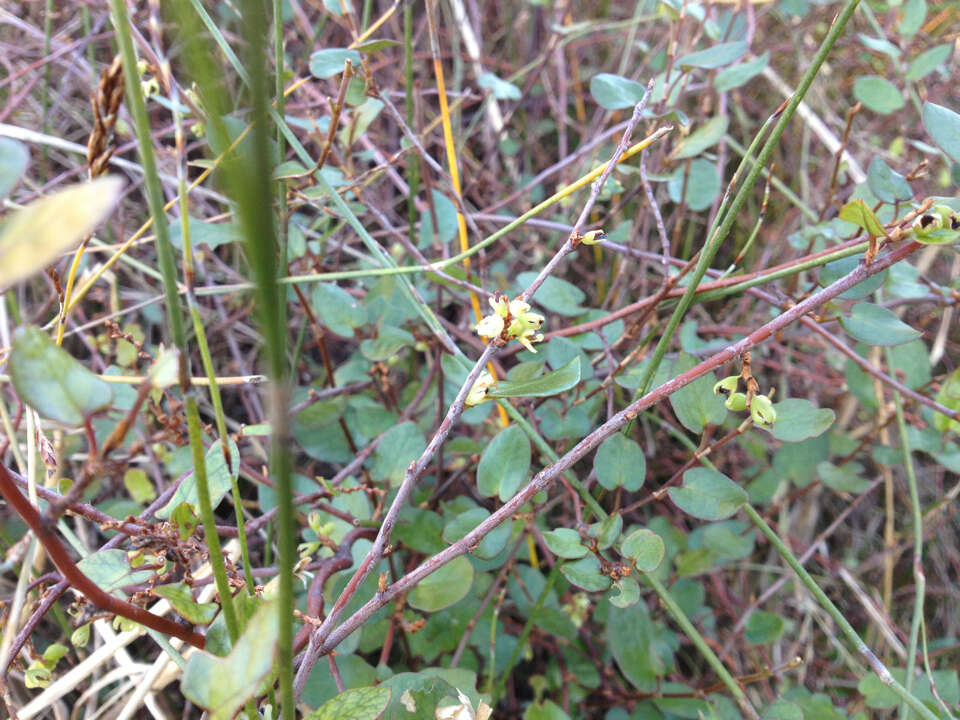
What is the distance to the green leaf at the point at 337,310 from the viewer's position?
2.69ft

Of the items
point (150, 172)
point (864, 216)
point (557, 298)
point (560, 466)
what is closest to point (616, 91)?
point (557, 298)

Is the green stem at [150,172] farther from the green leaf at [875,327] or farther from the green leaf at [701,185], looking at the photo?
the green leaf at [701,185]

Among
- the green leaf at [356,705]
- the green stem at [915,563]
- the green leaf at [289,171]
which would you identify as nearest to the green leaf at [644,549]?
the green leaf at [356,705]

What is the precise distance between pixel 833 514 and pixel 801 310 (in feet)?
2.66

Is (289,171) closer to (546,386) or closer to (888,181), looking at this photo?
(546,386)

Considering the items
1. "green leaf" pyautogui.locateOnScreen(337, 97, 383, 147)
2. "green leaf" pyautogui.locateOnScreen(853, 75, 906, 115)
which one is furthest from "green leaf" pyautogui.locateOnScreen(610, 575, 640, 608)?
"green leaf" pyautogui.locateOnScreen(853, 75, 906, 115)

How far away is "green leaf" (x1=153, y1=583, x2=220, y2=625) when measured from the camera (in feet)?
1.53

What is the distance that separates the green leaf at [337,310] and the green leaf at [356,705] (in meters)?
0.44

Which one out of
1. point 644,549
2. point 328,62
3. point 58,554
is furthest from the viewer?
point 328,62

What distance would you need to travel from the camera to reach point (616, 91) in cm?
78

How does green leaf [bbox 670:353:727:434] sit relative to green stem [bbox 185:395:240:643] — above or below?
below

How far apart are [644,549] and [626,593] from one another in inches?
1.6

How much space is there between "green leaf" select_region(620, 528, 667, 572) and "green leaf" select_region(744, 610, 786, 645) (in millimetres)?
410

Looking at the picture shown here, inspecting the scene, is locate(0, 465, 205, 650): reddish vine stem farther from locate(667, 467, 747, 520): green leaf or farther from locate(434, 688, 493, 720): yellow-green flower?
locate(667, 467, 747, 520): green leaf
